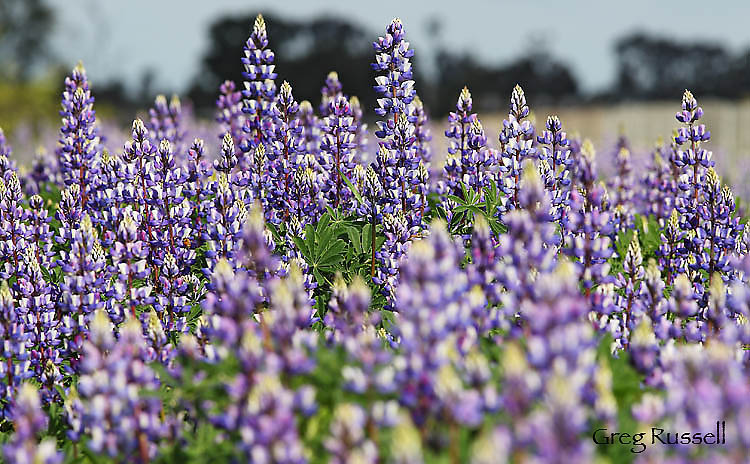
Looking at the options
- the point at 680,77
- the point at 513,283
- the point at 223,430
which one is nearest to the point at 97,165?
the point at 223,430

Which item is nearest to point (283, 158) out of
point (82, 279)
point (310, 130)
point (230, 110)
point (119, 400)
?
point (310, 130)

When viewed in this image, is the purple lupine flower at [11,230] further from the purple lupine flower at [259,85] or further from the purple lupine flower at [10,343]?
the purple lupine flower at [259,85]

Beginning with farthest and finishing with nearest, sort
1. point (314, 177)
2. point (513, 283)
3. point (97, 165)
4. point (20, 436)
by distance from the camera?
point (97, 165) < point (314, 177) < point (513, 283) < point (20, 436)

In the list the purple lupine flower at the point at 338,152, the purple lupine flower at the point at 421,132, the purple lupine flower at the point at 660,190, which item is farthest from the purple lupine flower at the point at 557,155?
the purple lupine flower at the point at 660,190

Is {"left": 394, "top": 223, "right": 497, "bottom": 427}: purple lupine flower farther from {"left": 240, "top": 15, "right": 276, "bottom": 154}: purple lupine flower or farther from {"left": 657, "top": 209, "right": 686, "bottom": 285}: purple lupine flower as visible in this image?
{"left": 240, "top": 15, "right": 276, "bottom": 154}: purple lupine flower

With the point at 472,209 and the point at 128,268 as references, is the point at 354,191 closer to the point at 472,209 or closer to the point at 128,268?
the point at 472,209

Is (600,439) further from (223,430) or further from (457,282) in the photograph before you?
(223,430)

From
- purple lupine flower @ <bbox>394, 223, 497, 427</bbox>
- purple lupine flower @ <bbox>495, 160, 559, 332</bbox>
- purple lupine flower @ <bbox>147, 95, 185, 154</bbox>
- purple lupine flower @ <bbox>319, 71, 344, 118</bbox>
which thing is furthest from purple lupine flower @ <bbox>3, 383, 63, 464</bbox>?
purple lupine flower @ <bbox>147, 95, 185, 154</bbox>
